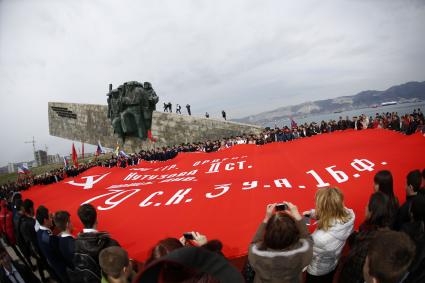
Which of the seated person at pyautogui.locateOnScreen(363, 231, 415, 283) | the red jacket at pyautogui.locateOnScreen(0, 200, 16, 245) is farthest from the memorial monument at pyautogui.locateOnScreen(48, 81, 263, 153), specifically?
the seated person at pyautogui.locateOnScreen(363, 231, 415, 283)

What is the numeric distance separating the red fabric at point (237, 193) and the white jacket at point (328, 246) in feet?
2.84

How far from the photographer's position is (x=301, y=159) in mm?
6789

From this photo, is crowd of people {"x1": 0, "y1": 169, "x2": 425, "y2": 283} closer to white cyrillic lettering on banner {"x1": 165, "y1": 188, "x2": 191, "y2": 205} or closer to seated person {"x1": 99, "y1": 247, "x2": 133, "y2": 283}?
seated person {"x1": 99, "y1": 247, "x2": 133, "y2": 283}

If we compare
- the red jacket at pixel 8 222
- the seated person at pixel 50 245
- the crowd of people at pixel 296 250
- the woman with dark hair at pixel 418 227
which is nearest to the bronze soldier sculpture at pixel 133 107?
the red jacket at pixel 8 222

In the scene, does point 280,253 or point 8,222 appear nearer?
point 280,253

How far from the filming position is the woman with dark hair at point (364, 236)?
2346 millimetres

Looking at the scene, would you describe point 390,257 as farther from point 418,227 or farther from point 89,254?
point 89,254

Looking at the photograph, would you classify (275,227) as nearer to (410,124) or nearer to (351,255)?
(351,255)

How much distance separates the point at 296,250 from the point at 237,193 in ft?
9.82

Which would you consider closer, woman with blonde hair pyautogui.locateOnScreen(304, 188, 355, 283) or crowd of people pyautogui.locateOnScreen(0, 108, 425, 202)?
woman with blonde hair pyautogui.locateOnScreen(304, 188, 355, 283)

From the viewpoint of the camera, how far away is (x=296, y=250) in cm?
199

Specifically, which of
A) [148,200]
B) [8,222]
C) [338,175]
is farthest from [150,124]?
[338,175]

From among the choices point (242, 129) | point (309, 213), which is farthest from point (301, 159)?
point (242, 129)

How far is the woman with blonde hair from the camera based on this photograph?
2641mm
